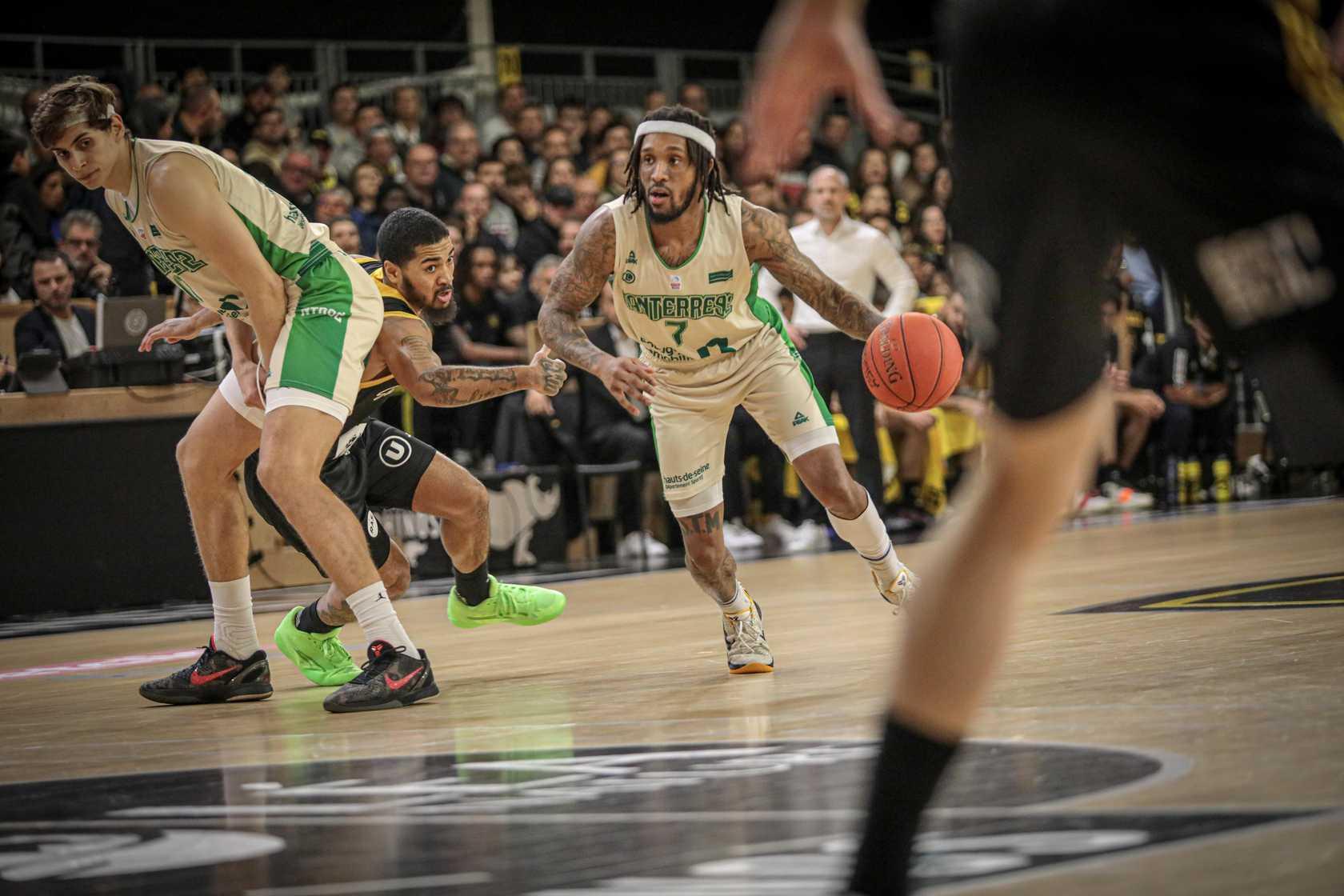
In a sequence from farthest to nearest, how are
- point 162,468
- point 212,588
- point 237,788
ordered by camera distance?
1. point 162,468
2. point 212,588
3. point 237,788

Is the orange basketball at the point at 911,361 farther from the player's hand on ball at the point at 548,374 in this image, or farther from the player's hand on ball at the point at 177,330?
the player's hand on ball at the point at 177,330

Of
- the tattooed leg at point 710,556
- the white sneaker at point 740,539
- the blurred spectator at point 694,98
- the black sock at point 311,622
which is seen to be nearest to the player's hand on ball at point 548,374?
the tattooed leg at point 710,556

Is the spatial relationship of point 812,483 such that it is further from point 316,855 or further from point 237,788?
point 316,855

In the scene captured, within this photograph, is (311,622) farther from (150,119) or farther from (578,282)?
(150,119)

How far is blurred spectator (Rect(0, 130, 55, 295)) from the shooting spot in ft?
34.6

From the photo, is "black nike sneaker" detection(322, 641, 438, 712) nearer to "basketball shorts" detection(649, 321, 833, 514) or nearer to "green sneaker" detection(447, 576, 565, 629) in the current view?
"green sneaker" detection(447, 576, 565, 629)

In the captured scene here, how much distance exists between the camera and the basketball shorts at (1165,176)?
167cm

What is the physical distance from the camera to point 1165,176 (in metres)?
1.73

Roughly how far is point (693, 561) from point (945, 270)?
27.9 feet

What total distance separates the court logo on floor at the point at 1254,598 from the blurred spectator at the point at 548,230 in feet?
22.8

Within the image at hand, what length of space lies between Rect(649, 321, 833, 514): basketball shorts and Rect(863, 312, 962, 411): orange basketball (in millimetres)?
226

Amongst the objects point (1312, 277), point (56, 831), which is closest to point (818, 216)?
point (56, 831)

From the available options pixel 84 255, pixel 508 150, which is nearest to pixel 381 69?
pixel 508 150

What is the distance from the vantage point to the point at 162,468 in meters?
8.84
